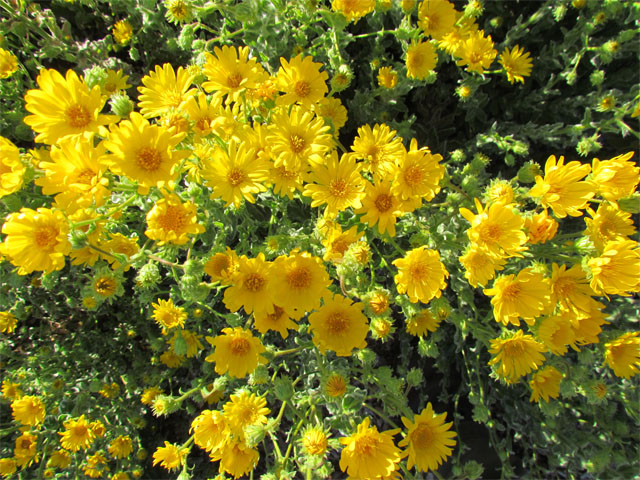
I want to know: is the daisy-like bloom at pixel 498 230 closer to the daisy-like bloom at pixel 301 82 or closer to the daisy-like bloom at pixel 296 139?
the daisy-like bloom at pixel 296 139

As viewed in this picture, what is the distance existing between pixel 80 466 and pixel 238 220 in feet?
8.28

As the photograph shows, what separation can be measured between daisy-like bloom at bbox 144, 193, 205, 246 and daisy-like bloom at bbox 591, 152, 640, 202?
2.22m

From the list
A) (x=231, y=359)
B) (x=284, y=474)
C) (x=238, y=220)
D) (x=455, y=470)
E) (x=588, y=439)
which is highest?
(x=238, y=220)

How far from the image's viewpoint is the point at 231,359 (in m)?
2.39

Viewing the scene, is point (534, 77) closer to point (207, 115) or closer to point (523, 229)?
point (523, 229)

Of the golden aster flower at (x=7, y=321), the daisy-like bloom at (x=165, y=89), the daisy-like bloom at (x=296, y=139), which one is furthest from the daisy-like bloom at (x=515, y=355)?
the golden aster flower at (x=7, y=321)

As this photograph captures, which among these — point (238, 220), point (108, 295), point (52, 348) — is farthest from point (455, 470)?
point (52, 348)

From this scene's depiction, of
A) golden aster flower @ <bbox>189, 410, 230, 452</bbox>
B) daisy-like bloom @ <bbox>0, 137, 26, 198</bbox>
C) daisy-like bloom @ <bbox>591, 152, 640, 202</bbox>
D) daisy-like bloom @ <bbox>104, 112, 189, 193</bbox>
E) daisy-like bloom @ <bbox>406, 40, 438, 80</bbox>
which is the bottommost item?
golden aster flower @ <bbox>189, 410, 230, 452</bbox>

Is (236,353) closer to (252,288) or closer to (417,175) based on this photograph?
(252,288)

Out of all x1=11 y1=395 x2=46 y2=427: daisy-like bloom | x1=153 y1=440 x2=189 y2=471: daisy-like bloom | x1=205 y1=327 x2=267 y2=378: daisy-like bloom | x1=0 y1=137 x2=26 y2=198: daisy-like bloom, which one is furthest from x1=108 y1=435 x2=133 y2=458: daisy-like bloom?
x1=0 y1=137 x2=26 y2=198: daisy-like bloom

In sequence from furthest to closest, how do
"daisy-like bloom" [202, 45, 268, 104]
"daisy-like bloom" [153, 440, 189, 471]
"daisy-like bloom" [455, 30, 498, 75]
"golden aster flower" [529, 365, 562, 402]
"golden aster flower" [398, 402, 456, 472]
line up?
"daisy-like bloom" [455, 30, 498, 75]
"golden aster flower" [529, 365, 562, 402]
"daisy-like bloom" [153, 440, 189, 471]
"golden aster flower" [398, 402, 456, 472]
"daisy-like bloom" [202, 45, 268, 104]

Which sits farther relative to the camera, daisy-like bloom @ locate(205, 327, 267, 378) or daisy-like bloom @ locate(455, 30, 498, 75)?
Result: daisy-like bloom @ locate(455, 30, 498, 75)

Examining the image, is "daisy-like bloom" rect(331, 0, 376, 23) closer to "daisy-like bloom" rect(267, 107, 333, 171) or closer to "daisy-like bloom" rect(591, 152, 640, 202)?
"daisy-like bloom" rect(267, 107, 333, 171)

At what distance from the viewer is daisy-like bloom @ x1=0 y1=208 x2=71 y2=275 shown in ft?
6.14
